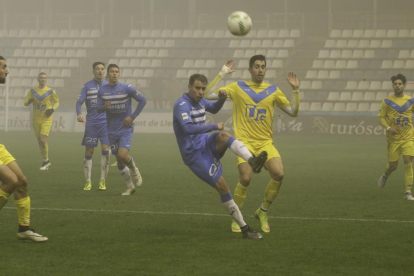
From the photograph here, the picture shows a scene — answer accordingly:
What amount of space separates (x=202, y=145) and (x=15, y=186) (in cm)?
214

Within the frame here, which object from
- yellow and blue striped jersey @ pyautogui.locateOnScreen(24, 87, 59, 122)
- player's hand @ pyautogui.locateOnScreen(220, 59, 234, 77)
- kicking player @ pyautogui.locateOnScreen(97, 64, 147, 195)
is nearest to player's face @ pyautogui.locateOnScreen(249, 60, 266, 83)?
player's hand @ pyautogui.locateOnScreen(220, 59, 234, 77)

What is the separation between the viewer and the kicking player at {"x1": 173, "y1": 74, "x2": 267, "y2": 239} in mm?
8586

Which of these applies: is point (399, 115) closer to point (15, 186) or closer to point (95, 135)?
point (95, 135)

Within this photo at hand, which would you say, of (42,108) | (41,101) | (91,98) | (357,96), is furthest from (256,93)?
(357,96)

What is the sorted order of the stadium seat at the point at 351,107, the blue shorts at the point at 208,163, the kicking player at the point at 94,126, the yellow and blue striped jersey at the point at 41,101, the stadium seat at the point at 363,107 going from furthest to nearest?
the stadium seat at the point at 351,107 → the stadium seat at the point at 363,107 → the yellow and blue striped jersey at the point at 41,101 → the kicking player at the point at 94,126 → the blue shorts at the point at 208,163

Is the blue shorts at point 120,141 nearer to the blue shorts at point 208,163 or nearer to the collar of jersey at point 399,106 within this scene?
the blue shorts at point 208,163

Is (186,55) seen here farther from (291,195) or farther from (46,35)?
(291,195)

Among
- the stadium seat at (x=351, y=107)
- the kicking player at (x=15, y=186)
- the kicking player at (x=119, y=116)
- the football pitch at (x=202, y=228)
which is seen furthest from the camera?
the stadium seat at (x=351, y=107)

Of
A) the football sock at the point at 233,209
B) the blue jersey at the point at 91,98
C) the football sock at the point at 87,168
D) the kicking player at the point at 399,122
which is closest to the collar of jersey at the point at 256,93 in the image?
the football sock at the point at 233,209

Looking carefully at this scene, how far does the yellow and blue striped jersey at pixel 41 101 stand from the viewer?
61.6 ft

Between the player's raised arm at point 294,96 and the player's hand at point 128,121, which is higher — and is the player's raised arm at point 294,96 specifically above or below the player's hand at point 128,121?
above

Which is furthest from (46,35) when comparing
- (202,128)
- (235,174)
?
(202,128)

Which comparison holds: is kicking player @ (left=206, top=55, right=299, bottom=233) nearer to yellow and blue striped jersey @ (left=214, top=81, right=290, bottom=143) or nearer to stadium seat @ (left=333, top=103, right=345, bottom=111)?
yellow and blue striped jersey @ (left=214, top=81, right=290, bottom=143)

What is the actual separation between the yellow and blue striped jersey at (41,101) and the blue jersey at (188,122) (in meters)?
10.4
